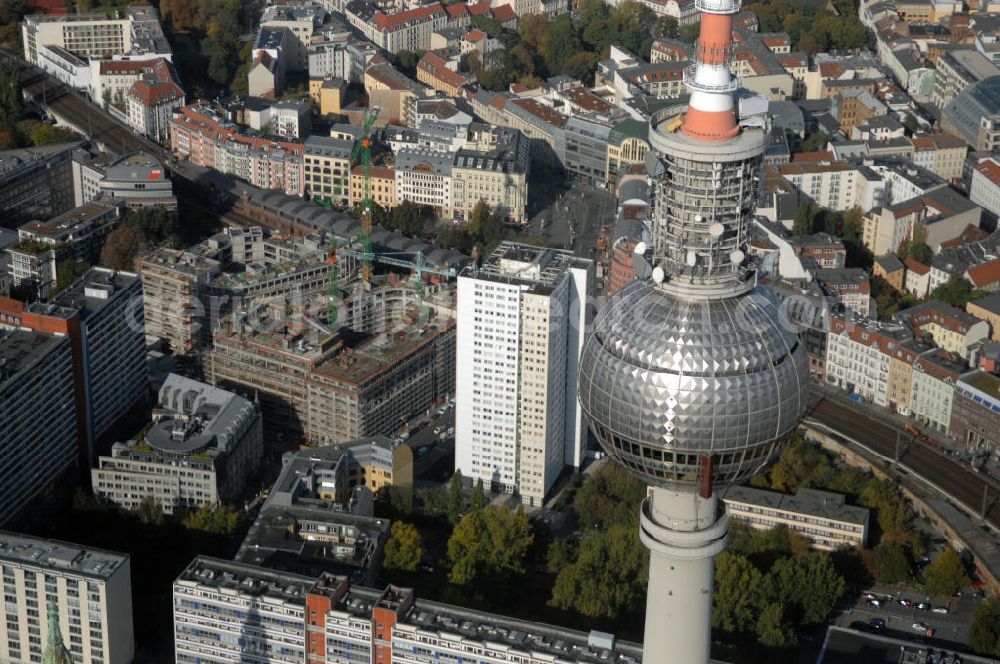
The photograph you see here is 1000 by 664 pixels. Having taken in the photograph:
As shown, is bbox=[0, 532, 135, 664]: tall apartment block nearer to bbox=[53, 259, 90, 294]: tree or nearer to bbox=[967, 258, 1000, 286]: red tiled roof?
bbox=[53, 259, 90, 294]: tree

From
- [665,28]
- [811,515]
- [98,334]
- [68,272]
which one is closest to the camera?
[811,515]

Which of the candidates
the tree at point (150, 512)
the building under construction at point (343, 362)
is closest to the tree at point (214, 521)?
the tree at point (150, 512)

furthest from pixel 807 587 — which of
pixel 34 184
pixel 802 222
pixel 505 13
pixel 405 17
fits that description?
pixel 505 13

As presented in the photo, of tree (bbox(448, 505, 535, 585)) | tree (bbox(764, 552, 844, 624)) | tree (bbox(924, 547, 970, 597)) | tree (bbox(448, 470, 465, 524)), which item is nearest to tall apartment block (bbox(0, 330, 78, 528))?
tree (bbox(448, 470, 465, 524))

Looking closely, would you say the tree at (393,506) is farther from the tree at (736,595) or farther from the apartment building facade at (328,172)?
the apartment building facade at (328,172)

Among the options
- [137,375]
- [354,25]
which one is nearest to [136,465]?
[137,375]

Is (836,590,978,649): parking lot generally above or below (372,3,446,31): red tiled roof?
below

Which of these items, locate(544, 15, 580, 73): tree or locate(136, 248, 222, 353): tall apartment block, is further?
locate(544, 15, 580, 73): tree

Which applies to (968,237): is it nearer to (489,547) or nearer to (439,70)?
(439,70)
